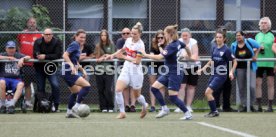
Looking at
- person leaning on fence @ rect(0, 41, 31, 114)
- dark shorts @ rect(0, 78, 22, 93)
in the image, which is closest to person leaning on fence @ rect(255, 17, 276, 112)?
person leaning on fence @ rect(0, 41, 31, 114)

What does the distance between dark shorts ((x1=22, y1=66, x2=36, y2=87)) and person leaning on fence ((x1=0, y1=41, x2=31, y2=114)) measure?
0.51 metres

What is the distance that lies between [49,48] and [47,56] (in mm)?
184

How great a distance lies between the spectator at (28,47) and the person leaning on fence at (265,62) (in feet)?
16.5

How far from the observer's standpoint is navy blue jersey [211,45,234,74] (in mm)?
16578

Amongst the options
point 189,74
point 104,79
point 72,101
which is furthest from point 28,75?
point 189,74

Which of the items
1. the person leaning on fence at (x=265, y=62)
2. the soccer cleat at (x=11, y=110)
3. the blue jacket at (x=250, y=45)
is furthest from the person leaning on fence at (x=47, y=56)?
the person leaning on fence at (x=265, y=62)

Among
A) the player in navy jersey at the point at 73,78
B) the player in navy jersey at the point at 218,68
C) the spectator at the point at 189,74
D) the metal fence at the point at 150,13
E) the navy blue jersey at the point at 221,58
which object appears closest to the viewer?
the player in navy jersey at the point at 73,78

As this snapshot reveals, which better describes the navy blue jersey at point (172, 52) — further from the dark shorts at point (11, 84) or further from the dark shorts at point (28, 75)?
the dark shorts at point (28, 75)

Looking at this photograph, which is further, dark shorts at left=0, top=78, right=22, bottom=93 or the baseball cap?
the baseball cap

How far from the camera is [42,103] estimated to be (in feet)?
60.2

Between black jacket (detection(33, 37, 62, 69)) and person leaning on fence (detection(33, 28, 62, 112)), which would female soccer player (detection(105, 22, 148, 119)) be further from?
black jacket (detection(33, 37, 62, 69))

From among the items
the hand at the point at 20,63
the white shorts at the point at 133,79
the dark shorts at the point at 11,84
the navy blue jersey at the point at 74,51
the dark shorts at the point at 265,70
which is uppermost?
the navy blue jersey at the point at 74,51

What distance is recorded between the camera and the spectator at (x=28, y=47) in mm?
19031

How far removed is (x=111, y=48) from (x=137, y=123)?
490 centimetres
